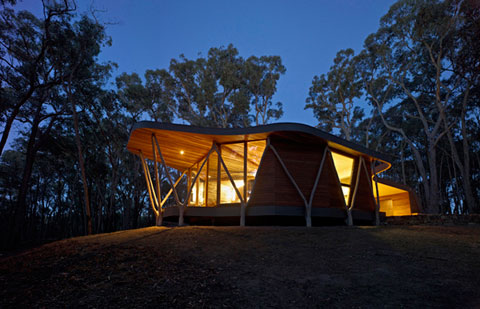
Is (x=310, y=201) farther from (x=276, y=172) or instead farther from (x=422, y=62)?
(x=422, y=62)

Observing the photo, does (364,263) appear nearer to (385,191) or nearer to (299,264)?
(299,264)

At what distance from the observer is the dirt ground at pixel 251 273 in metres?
4.06

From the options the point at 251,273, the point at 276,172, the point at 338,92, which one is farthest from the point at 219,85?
the point at 251,273

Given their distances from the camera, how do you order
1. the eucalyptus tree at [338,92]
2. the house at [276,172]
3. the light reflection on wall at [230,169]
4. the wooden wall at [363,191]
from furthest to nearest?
the eucalyptus tree at [338,92] → the wooden wall at [363,191] → the light reflection on wall at [230,169] → the house at [276,172]

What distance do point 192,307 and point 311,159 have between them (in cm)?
864

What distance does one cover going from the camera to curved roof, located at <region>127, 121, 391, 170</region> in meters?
10.3

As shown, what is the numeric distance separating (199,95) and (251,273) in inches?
770

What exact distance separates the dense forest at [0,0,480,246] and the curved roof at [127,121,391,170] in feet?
24.2

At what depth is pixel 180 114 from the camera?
80.4 ft

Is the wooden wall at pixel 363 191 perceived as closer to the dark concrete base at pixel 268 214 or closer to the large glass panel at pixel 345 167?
the large glass panel at pixel 345 167

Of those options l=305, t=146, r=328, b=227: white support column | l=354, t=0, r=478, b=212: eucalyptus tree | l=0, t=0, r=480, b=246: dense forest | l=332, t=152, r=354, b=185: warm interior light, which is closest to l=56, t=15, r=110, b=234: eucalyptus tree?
l=0, t=0, r=480, b=246: dense forest

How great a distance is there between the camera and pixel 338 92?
23031 millimetres

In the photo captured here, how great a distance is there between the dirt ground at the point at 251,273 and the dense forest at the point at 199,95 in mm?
11287

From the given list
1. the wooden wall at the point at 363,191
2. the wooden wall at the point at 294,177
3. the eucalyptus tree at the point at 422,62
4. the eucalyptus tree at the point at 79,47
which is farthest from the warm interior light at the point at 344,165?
the eucalyptus tree at the point at 79,47
